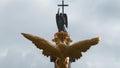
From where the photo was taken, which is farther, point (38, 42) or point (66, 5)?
point (66, 5)

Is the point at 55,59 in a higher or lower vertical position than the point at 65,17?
lower

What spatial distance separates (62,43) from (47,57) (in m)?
0.74

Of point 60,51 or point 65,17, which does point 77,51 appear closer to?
point 60,51

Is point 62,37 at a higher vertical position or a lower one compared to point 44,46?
higher

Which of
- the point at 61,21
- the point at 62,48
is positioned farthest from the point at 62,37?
the point at 61,21

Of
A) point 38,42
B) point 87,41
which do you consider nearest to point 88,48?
point 87,41

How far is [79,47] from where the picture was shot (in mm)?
25328

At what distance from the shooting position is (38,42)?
83.3 ft

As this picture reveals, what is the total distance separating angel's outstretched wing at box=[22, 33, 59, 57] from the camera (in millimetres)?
25297

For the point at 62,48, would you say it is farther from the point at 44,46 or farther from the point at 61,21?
the point at 61,21

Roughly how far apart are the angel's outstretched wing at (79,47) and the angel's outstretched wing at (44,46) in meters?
0.50

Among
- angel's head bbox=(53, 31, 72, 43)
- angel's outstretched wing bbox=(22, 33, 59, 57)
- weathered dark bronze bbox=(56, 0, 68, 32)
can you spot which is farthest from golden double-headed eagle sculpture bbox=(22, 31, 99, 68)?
weathered dark bronze bbox=(56, 0, 68, 32)

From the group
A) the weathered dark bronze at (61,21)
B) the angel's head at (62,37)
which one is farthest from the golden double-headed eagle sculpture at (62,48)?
the weathered dark bronze at (61,21)

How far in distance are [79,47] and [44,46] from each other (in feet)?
4.11
